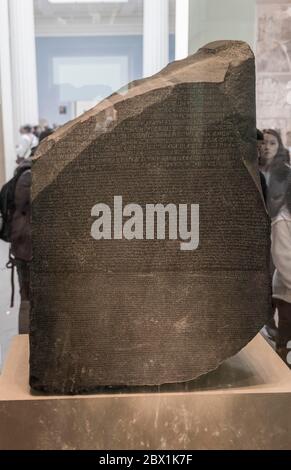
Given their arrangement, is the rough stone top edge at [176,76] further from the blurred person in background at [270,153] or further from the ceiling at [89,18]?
the blurred person in background at [270,153]

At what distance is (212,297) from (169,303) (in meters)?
0.12

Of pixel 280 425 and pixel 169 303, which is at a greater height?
pixel 169 303

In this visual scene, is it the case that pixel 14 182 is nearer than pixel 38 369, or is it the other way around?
pixel 38 369

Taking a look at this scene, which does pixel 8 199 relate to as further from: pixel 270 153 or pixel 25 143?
pixel 270 153

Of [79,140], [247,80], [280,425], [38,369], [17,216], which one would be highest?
[247,80]

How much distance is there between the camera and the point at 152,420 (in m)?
1.72

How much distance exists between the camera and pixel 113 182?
169cm

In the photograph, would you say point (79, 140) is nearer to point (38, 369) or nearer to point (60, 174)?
point (60, 174)

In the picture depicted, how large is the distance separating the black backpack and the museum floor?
44 cm

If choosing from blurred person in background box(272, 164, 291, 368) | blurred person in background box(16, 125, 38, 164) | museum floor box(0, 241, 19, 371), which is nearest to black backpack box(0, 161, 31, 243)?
blurred person in background box(16, 125, 38, 164)

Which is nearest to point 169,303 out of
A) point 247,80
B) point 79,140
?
point 79,140

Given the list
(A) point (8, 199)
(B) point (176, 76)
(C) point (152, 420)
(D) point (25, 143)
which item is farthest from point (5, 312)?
(B) point (176, 76)

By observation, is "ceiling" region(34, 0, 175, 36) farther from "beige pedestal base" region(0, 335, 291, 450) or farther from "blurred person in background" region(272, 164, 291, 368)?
"beige pedestal base" region(0, 335, 291, 450)

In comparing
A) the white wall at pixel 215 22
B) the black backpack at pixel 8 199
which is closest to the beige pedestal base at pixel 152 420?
the black backpack at pixel 8 199
